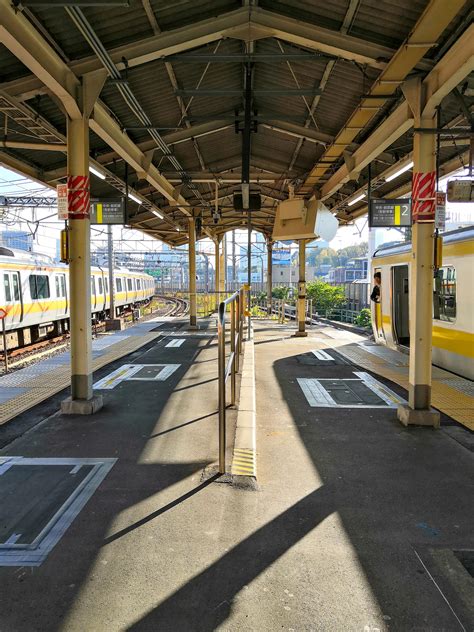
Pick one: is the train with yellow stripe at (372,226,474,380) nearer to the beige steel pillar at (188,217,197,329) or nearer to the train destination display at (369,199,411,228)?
the train destination display at (369,199,411,228)

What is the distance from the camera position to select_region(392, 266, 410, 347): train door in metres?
11.6

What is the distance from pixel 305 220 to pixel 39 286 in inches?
342

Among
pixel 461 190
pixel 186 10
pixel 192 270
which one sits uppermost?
pixel 186 10

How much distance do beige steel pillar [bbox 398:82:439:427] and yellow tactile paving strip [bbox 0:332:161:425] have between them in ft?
16.6

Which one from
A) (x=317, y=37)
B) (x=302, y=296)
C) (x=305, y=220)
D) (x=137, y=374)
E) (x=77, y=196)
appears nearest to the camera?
(x=317, y=37)

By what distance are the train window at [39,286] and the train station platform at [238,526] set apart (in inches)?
372

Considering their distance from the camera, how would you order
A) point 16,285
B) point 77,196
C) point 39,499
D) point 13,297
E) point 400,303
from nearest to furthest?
point 39,499, point 77,196, point 400,303, point 13,297, point 16,285

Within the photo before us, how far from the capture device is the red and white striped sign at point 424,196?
5.63 meters

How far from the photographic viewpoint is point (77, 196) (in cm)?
609

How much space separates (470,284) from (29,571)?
7.13m

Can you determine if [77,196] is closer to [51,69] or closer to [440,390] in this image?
[51,69]

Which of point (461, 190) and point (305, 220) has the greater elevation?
point (305, 220)

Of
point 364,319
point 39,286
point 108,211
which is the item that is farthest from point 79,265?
point 364,319

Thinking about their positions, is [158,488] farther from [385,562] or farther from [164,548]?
[385,562]
